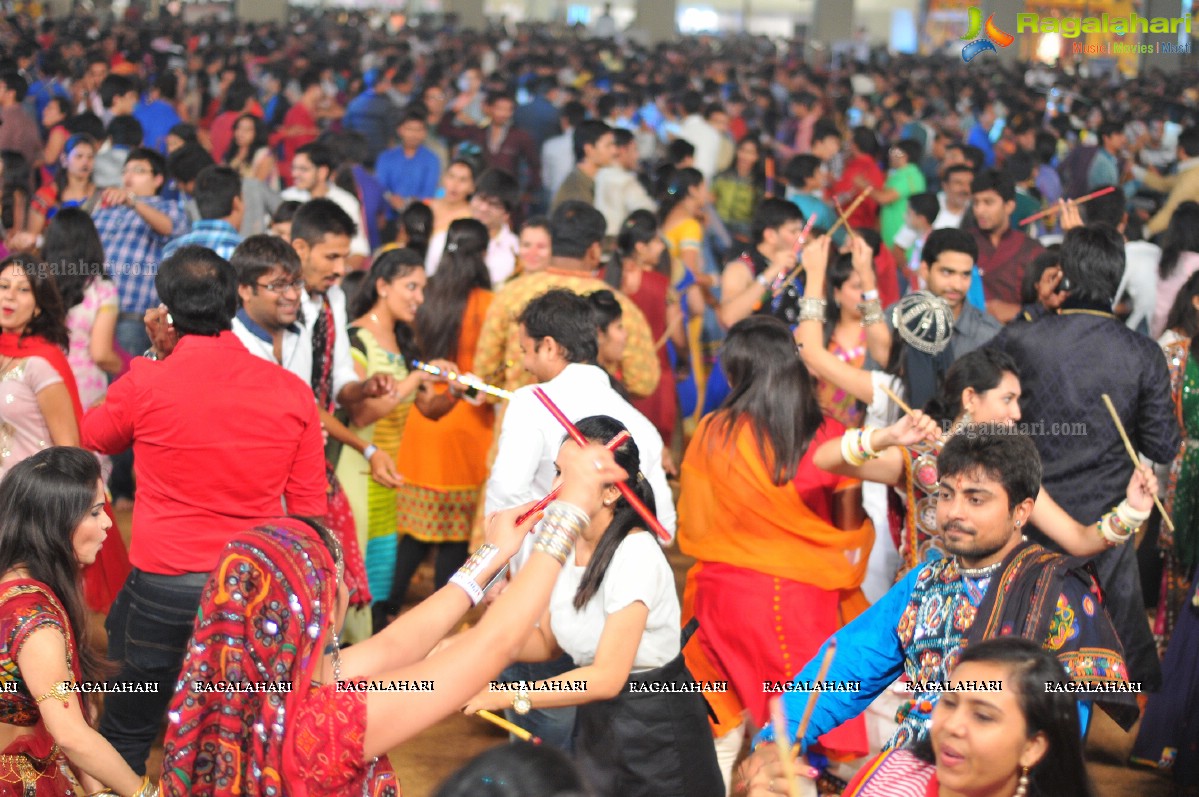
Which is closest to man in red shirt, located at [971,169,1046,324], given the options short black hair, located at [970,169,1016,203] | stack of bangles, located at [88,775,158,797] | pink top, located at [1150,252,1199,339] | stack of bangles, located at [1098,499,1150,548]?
short black hair, located at [970,169,1016,203]

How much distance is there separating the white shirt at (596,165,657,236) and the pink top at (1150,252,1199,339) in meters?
3.05

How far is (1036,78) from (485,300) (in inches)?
687

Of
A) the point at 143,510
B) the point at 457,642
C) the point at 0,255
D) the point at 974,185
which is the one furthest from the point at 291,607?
the point at 974,185

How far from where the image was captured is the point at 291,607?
1962mm

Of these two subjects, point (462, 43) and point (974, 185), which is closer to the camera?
point (974, 185)

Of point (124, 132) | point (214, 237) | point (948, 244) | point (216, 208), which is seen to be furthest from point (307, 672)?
point (124, 132)

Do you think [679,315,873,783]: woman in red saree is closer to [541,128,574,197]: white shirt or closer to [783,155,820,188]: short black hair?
[783,155,820,188]: short black hair

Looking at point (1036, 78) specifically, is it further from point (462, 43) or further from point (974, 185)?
point (974, 185)

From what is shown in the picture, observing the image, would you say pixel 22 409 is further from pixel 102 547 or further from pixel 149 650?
pixel 149 650

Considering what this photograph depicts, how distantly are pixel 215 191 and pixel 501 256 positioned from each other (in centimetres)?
159

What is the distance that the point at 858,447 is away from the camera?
2973 millimetres

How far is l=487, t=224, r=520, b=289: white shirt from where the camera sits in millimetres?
6000

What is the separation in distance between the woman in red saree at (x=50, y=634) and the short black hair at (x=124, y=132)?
195 inches

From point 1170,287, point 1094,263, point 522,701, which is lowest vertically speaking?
point 522,701
